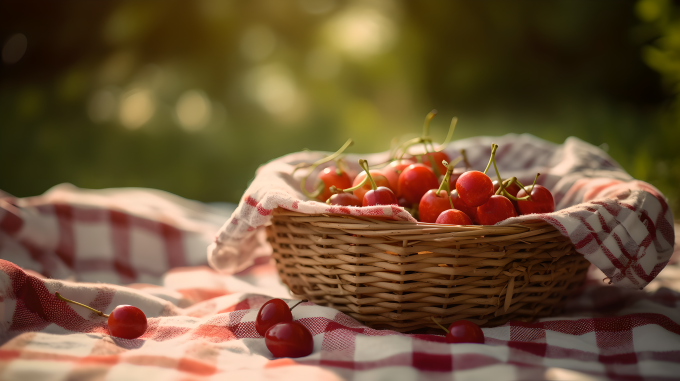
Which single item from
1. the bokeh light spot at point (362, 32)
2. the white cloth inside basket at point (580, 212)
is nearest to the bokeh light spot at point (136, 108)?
the bokeh light spot at point (362, 32)

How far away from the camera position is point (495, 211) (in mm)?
710

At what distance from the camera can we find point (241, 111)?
2059mm

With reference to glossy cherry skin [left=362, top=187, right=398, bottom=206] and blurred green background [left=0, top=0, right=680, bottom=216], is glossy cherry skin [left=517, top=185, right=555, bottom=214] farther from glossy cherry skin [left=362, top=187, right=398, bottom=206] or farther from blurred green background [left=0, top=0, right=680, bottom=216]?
blurred green background [left=0, top=0, right=680, bottom=216]

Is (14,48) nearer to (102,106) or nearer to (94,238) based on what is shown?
(102,106)

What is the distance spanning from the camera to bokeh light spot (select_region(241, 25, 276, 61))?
6.90ft

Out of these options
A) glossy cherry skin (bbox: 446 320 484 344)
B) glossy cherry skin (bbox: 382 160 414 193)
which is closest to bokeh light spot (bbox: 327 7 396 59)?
glossy cherry skin (bbox: 382 160 414 193)

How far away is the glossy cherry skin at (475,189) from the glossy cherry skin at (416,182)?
10 centimetres

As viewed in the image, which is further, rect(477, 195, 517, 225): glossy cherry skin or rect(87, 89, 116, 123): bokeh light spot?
rect(87, 89, 116, 123): bokeh light spot

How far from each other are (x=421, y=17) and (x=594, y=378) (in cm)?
180

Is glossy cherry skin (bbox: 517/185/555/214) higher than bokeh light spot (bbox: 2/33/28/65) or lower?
lower

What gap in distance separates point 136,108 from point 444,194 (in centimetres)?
167

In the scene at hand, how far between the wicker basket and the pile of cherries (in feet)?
0.19

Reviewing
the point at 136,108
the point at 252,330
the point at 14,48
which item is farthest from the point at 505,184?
the point at 14,48

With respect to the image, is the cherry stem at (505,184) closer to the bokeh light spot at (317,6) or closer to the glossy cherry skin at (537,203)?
the glossy cherry skin at (537,203)
